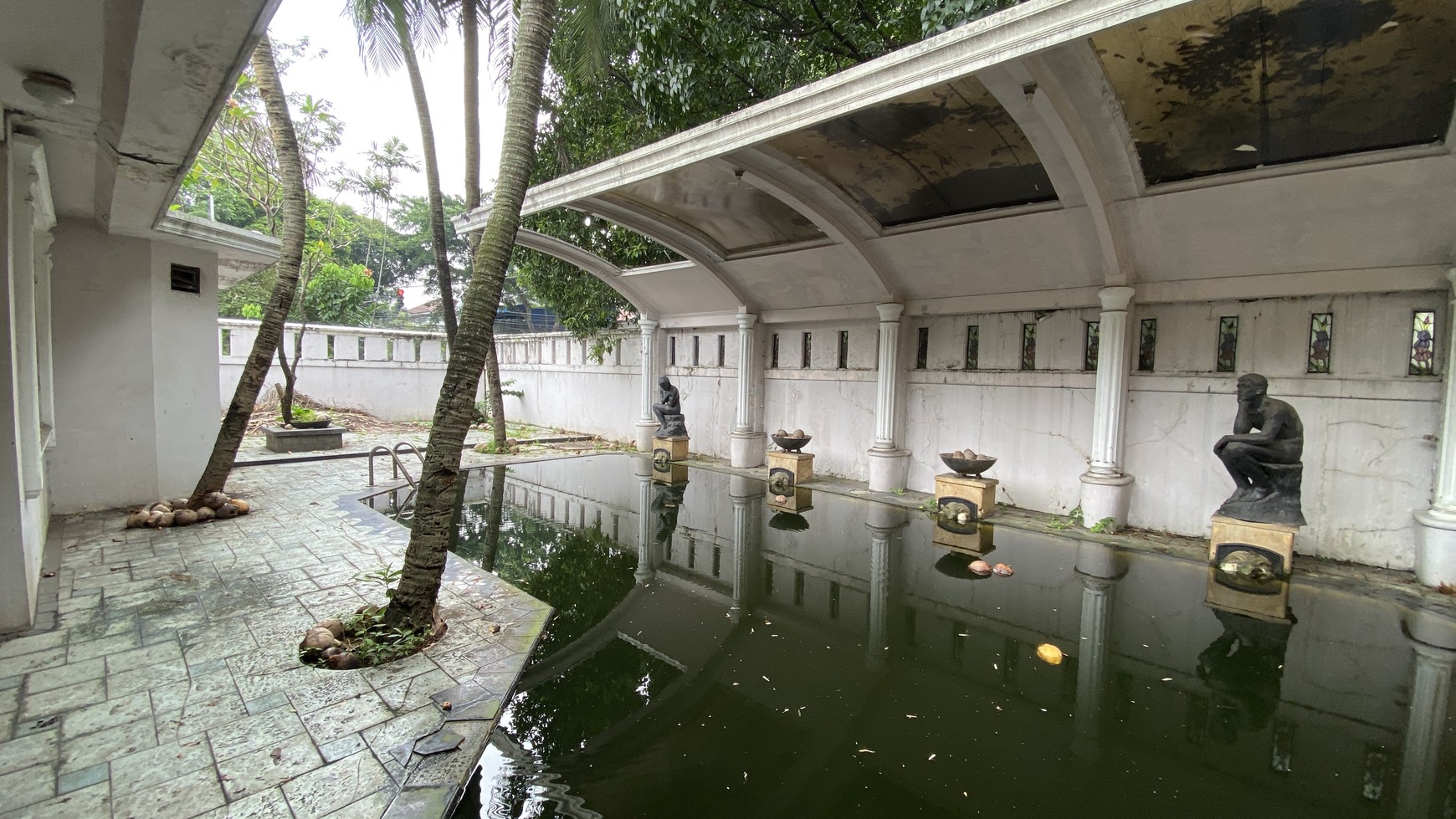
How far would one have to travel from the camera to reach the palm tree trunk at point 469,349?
12.4 ft

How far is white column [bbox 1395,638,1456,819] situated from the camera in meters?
2.67

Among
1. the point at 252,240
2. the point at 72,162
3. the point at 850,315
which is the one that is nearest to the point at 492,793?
the point at 72,162

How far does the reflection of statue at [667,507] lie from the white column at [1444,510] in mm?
6889

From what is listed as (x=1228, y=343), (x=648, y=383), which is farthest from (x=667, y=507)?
(x=1228, y=343)

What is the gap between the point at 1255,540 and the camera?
18.3 feet

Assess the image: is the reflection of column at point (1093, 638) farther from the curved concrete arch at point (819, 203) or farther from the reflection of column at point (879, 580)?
the curved concrete arch at point (819, 203)

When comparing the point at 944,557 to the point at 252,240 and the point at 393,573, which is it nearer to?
the point at 393,573

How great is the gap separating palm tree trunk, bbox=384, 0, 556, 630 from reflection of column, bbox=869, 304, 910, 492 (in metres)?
6.07

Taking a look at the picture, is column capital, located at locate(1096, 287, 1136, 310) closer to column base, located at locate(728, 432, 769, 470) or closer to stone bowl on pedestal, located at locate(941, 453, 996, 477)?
stone bowl on pedestal, located at locate(941, 453, 996, 477)

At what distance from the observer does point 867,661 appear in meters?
3.91

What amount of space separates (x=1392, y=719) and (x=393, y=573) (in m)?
6.43

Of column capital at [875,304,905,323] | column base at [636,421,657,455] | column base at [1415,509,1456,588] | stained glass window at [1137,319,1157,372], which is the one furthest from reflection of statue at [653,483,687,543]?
column base at [1415,509,1456,588]

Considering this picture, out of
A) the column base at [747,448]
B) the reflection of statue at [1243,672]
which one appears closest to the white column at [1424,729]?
the reflection of statue at [1243,672]

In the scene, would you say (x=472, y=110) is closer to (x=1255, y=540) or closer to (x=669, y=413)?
(x=669, y=413)
